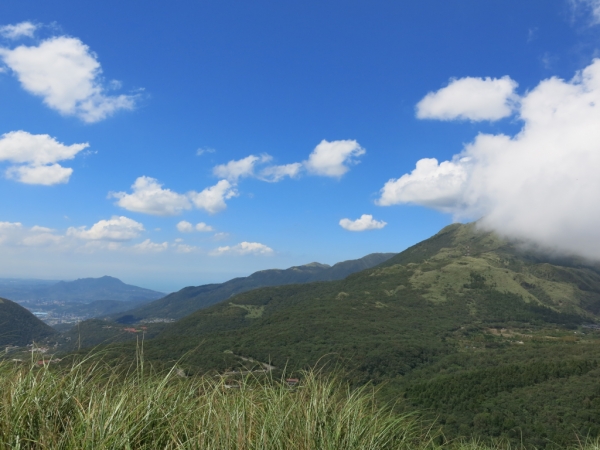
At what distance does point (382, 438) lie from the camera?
3.39 meters

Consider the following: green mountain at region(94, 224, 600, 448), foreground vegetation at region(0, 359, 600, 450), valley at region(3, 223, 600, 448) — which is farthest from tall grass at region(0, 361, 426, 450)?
valley at region(3, 223, 600, 448)

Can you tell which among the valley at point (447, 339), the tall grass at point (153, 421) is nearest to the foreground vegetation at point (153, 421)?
the tall grass at point (153, 421)

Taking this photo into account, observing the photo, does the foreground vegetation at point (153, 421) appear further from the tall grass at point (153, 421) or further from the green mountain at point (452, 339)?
the green mountain at point (452, 339)

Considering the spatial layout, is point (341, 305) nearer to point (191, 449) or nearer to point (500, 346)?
point (500, 346)

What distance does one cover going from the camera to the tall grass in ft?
8.61

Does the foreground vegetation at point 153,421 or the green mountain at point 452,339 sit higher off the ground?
the foreground vegetation at point 153,421

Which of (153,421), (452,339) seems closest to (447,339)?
(452,339)

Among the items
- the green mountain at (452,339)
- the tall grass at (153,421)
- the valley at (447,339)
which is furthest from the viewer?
the green mountain at (452,339)

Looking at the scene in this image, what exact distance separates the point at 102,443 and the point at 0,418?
32.2 inches

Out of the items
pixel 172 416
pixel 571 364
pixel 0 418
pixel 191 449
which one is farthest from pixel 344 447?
pixel 571 364

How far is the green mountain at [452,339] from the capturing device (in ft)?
147

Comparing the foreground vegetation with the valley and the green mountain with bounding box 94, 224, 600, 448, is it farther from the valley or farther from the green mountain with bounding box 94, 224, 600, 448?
the valley

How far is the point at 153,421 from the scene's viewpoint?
3.02m

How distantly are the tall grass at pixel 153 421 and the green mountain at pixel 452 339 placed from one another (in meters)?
1.33
